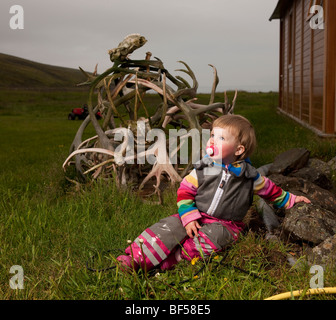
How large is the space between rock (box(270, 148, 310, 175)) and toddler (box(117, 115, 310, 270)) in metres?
2.15

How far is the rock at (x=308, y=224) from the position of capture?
3.26m

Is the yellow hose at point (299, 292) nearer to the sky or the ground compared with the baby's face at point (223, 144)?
nearer to the ground

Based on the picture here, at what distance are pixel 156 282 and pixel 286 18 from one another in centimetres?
1748

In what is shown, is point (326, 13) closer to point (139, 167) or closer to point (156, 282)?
point (139, 167)

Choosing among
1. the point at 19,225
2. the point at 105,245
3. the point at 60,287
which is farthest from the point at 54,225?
the point at 60,287

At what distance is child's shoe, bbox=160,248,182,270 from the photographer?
10.2ft

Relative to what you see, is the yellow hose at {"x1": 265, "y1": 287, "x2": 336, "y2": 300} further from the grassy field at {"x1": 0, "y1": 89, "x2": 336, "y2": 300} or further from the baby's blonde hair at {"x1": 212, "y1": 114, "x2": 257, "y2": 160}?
the baby's blonde hair at {"x1": 212, "y1": 114, "x2": 257, "y2": 160}

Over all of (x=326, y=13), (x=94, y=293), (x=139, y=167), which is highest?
(x=326, y=13)

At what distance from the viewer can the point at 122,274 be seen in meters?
2.69

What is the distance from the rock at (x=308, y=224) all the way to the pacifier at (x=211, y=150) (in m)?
0.86

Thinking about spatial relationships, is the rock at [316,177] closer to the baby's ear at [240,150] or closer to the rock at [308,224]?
the rock at [308,224]

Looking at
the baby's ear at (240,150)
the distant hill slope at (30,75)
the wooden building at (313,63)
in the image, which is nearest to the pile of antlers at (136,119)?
the baby's ear at (240,150)

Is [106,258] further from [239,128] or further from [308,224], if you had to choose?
[308,224]

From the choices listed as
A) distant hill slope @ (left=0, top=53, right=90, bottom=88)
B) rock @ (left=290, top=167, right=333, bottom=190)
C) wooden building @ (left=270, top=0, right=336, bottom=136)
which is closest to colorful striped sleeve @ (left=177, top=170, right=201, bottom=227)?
rock @ (left=290, top=167, right=333, bottom=190)
